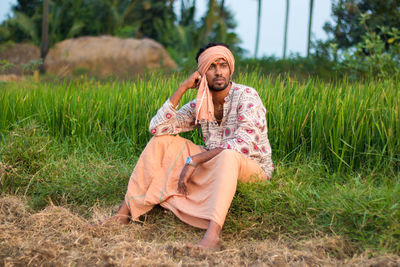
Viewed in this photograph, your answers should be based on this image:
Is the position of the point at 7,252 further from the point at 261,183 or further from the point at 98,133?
the point at 98,133

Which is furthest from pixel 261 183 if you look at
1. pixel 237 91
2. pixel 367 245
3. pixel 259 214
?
pixel 367 245

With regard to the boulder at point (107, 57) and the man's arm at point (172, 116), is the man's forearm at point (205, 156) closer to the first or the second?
the man's arm at point (172, 116)

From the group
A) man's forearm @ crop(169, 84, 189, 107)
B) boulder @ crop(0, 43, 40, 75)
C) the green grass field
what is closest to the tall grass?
the green grass field

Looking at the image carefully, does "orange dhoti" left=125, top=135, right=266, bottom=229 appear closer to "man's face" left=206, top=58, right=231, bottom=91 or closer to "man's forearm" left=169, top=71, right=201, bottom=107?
"man's forearm" left=169, top=71, right=201, bottom=107

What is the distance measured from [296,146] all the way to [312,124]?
0.26 meters

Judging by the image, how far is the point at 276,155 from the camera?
161 inches

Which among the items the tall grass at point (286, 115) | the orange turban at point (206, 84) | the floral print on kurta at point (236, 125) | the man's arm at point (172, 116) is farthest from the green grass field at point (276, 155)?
the man's arm at point (172, 116)

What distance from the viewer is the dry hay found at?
2441 millimetres

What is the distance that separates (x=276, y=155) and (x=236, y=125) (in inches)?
38.9

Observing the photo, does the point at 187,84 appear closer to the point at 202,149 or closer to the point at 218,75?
the point at 218,75

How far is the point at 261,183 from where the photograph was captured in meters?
3.21

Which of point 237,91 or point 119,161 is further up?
point 237,91

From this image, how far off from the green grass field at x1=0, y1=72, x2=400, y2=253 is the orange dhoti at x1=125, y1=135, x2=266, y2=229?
0.31 m

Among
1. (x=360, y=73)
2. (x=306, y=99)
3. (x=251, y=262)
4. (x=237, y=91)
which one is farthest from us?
(x=360, y=73)
